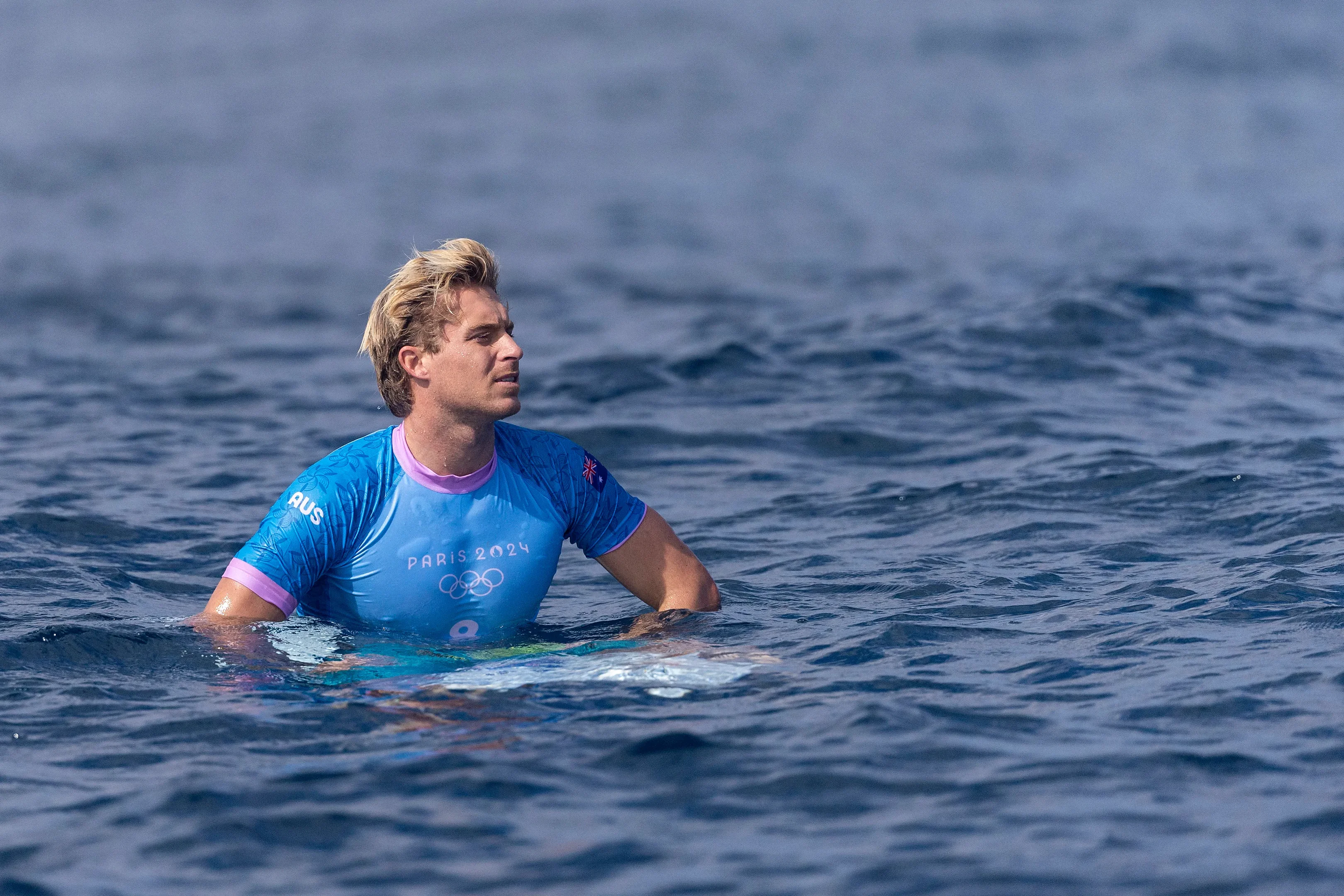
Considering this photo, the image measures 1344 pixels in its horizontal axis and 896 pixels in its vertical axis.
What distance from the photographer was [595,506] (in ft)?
26.7

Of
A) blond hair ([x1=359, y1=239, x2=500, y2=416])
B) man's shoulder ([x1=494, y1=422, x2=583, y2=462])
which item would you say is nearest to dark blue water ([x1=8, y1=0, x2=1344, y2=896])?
man's shoulder ([x1=494, y1=422, x2=583, y2=462])

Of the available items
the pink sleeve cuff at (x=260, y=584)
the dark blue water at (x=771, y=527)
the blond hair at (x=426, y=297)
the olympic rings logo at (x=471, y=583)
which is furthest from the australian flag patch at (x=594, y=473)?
the pink sleeve cuff at (x=260, y=584)

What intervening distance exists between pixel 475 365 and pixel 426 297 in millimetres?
409

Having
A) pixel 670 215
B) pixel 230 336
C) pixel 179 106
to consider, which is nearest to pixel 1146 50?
pixel 670 215

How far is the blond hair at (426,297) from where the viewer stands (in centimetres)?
760

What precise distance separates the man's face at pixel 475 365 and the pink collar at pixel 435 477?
38 cm

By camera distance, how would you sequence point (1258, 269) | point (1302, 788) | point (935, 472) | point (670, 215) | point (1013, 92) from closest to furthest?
1. point (1302, 788)
2. point (935, 472)
3. point (1258, 269)
4. point (670, 215)
5. point (1013, 92)

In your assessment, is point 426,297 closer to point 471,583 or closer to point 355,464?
point 355,464

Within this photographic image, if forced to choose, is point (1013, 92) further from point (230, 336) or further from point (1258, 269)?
point (230, 336)

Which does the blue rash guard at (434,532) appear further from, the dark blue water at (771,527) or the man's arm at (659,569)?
the dark blue water at (771,527)

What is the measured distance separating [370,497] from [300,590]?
553 millimetres

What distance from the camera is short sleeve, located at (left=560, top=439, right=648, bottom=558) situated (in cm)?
812

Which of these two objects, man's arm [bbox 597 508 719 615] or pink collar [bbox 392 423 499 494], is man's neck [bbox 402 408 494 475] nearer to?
pink collar [bbox 392 423 499 494]

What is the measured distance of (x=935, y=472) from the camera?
12359mm
